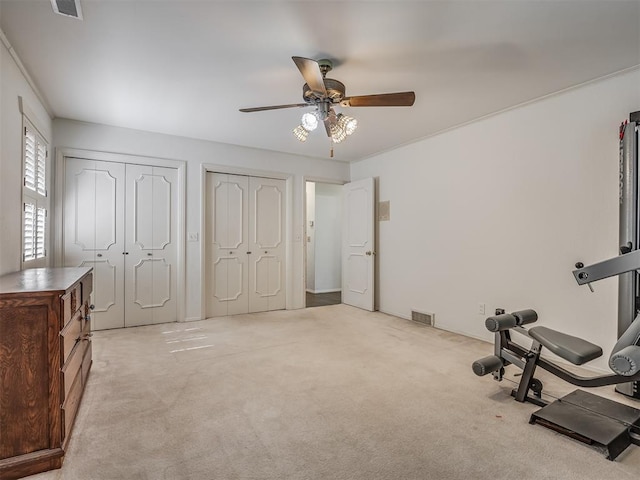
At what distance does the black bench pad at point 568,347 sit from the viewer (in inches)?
77.6

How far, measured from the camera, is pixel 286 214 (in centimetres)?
523

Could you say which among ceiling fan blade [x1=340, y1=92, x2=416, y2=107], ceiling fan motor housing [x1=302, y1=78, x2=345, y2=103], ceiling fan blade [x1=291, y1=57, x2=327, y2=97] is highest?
ceiling fan motor housing [x1=302, y1=78, x2=345, y2=103]

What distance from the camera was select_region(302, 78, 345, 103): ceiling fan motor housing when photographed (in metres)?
2.52

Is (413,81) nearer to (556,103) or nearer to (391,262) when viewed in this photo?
(556,103)

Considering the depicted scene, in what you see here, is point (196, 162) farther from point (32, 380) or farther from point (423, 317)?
point (423, 317)

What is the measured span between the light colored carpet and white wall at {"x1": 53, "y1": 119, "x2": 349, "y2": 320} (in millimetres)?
1524

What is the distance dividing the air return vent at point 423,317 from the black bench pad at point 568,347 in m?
1.96

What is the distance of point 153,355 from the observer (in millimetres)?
3199

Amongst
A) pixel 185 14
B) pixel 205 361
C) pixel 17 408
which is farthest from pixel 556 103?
pixel 17 408

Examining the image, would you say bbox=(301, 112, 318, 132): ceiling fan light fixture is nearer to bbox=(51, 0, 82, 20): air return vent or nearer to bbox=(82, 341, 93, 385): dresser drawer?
bbox=(51, 0, 82, 20): air return vent

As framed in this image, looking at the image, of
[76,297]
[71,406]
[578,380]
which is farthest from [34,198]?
[578,380]

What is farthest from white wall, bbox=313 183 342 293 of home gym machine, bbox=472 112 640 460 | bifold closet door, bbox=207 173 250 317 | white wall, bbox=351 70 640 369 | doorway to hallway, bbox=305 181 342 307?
home gym machine, bbox=472 112 640 460

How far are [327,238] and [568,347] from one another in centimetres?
545

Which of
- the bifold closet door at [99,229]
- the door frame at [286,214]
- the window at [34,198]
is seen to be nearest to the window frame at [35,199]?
the window at [34,198]
